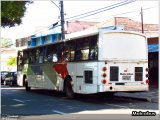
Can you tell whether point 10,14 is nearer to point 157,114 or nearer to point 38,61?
point 157,114

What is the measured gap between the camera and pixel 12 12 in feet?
47.9

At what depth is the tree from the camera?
1395cm

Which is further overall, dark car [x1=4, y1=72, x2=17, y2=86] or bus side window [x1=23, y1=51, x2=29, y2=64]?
dark car [x1=4, y1=72, x2=17, y2=86]

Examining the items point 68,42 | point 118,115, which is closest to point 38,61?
point 68,42

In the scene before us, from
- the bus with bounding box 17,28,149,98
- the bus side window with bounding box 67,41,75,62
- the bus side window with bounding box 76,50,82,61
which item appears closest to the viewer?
the bus with bounding box 17,28,149,98

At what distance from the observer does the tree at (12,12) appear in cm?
1395

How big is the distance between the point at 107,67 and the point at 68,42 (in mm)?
3546

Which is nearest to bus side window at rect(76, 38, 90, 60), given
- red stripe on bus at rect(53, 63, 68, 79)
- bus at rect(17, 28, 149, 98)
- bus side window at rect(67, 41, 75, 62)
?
bus at rect(17, 28, 149, 98)

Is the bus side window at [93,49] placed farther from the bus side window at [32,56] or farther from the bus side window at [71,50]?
the bus side window at [32,56]

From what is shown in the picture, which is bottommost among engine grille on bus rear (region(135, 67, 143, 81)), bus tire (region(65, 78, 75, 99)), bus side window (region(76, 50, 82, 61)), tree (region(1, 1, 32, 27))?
bus tire (region(65, 78, 75, 99))

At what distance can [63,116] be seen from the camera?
13.5 m

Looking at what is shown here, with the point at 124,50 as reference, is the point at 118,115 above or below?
below

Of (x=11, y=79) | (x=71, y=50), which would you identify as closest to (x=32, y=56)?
(x=71, y=50)

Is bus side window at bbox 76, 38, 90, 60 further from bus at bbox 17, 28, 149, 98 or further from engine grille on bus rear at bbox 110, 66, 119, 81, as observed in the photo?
engine grille on bus rear at bbox 110, 66, 119, 81
